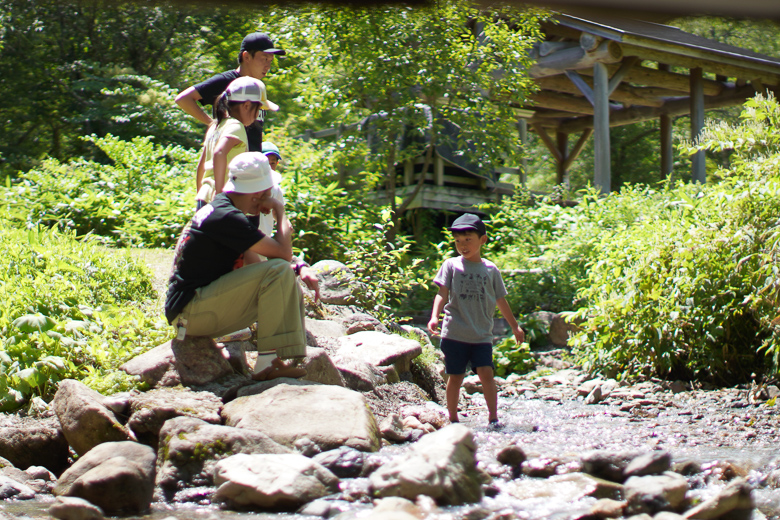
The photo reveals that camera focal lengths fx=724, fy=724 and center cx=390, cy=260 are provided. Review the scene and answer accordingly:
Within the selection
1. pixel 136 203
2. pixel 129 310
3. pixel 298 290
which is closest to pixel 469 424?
pixel 298 290

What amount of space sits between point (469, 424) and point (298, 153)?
569cm

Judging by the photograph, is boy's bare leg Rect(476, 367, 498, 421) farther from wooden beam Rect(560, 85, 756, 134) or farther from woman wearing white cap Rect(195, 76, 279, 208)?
wooden beam Rect(560, 85, 756, 134)

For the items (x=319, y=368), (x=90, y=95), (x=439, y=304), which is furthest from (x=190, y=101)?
(x=90, y=95)

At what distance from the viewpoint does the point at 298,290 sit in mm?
3508

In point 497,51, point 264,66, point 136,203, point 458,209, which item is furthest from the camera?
point 458,209

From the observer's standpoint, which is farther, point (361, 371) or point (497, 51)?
point (497, 51)

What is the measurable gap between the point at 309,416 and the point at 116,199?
6.34 m

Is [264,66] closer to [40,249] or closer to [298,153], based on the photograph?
[40,249]

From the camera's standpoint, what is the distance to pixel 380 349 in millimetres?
4953

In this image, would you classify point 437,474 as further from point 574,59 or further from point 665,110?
point 665,110

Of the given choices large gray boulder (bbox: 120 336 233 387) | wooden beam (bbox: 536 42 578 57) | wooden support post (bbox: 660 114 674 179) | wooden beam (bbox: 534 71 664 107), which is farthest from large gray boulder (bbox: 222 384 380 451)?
wooden support post (bbox: 660 114 674 179)

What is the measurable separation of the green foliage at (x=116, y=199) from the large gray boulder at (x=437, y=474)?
545 centimetres

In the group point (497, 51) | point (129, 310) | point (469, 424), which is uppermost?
point (497, 51)

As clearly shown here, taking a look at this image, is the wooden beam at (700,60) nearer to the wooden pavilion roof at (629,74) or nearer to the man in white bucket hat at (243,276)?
the wooden pavilion roof at (629,74)
